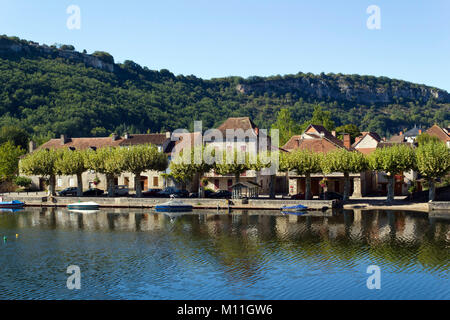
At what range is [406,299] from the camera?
2969cm

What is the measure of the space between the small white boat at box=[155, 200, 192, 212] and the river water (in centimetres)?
654

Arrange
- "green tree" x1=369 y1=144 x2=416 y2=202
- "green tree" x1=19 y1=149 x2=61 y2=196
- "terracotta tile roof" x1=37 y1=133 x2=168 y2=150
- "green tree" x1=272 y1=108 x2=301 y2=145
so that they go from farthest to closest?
1. "green tree" x1=272 y1=108 x2=301 y2=145
2. "terracotta tile roof" x1=37 y1=133 x2=168 y2=150
3. "green tree" x1=19 y1=149 x2=61 y2=196
4. "green tree" x1=369 y1=144 x2=416 y2=202

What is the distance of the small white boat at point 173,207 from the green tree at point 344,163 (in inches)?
844

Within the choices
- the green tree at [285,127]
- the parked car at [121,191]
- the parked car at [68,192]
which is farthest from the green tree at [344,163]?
the green tree at [285,127]

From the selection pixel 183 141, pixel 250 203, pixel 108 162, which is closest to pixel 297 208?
pixel 250 203

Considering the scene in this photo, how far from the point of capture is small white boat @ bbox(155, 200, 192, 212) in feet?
230

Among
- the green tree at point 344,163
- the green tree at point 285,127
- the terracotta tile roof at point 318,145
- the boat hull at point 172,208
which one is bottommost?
the boat hull at point 172,208

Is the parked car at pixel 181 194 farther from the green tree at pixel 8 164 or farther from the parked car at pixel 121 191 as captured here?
the green tree at pixel 8 164

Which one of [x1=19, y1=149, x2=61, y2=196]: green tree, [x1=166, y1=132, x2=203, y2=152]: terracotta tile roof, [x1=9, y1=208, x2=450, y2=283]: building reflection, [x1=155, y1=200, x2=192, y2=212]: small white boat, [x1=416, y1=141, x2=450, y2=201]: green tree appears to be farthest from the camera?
[x1=166, y1=132, x2=203, y2=152]: terracotta tile roof

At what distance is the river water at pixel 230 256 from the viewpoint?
31688 mm

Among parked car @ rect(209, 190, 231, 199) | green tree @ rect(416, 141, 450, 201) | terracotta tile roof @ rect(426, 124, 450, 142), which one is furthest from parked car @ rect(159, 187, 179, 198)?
terracotta tile roof @ rect(426, 124, 450, 142)

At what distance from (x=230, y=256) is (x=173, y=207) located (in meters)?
30.3

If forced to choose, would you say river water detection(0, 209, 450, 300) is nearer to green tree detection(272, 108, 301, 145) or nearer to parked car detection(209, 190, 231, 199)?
parked car detection(209, 190, 231, 199)

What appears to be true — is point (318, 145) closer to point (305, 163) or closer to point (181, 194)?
point (305, 163)
